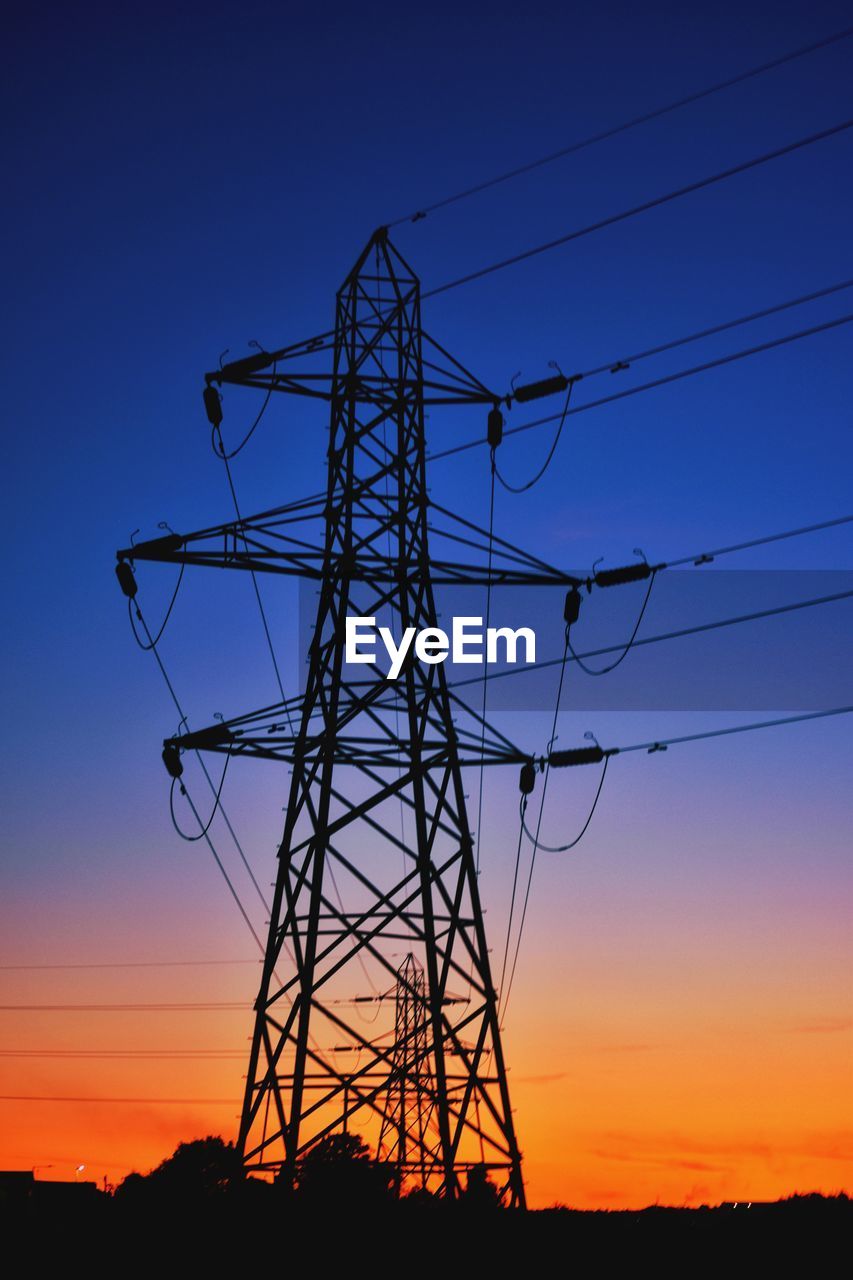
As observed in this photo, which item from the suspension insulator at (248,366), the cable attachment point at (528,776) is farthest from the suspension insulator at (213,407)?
the cable attachment point at (528,776)

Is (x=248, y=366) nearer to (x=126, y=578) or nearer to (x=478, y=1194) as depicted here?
(x=126, y=578)

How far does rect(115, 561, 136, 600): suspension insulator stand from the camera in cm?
3114

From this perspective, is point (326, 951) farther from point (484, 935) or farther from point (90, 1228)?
point (90, 1228)

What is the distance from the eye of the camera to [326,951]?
2680cm

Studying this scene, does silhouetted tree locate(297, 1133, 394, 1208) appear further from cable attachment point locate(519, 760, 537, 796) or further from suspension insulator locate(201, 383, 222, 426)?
suspension insulator locate(201, 383, 222, 426)

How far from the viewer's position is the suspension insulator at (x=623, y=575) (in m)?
28.1

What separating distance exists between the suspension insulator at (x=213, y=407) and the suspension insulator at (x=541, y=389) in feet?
19.8

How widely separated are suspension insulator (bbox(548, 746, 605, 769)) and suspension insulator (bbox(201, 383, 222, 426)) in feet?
30.9

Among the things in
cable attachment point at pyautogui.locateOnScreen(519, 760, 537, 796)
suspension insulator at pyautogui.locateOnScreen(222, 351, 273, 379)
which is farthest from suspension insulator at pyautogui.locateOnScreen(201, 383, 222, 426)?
cable attachment point at pyautogui.locateOnScreen(519, 760, 537, 796)

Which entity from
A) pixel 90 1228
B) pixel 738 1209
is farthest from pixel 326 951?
pixel 738 1209

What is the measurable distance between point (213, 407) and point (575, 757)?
32.9 feet

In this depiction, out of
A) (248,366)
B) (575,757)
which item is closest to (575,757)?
(575,757)

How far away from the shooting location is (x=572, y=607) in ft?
95.9

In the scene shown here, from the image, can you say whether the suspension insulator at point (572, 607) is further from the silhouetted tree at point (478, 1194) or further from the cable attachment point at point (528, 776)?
the silhouetted tree at point (478, 1194)
